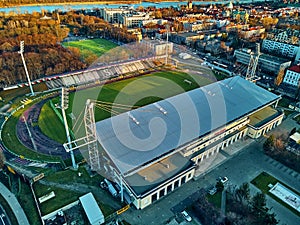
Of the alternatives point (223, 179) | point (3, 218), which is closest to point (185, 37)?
point (223, 179)

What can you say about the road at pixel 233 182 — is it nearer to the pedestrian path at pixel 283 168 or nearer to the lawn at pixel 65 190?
the pedestrian path at pixel 283 168

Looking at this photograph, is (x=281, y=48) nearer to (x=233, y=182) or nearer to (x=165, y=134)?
(x=233, y=182)

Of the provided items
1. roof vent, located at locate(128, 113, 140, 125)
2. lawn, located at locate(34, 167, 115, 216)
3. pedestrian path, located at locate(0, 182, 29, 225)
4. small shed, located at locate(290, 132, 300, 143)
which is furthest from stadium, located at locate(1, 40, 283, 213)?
pedestrian path, located at locate(0, 182, 29, 225)

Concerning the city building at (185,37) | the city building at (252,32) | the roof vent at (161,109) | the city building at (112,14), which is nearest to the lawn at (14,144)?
the roof vent at (161,109)

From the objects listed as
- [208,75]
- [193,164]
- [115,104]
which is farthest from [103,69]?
[193,164]

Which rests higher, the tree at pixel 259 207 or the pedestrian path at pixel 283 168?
the tree at pixel 259 207

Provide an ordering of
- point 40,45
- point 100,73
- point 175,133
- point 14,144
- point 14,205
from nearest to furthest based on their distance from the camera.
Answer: point 14,205
point 175,133
point 14,144
point 100,73
point 40,45

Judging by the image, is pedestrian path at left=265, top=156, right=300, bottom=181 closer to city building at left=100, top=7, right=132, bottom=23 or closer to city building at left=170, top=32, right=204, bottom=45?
city building at left=170, top=32, right=204, bottom=45
